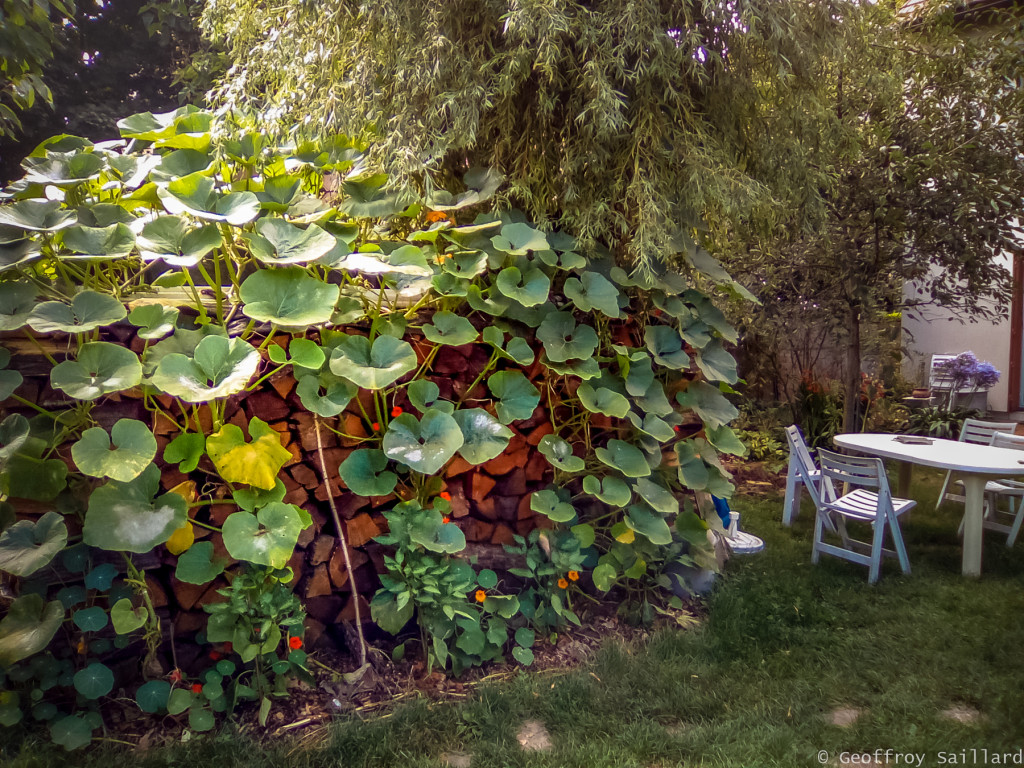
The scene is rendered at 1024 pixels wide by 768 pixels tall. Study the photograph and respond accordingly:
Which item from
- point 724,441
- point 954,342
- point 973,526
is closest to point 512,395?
point 724,441

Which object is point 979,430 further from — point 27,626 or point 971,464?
point 27,626

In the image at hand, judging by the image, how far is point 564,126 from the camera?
2.22m

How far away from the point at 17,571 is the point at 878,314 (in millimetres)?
4868

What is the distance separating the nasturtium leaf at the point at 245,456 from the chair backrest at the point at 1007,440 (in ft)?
13.4

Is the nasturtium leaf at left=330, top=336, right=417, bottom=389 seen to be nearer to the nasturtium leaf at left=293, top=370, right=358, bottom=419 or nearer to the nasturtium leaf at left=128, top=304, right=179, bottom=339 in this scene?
the nasturtium leaf at left=293, top=370, right=358, bottom=419

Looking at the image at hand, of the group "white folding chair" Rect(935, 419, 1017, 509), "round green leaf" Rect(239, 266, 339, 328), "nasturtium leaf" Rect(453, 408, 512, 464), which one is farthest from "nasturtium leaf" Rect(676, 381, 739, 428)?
"white folding chair" Rect(935, 419, 1017, 509)

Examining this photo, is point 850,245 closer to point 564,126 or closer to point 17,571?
point 564,126

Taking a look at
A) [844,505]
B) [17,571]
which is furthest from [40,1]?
[844,505]

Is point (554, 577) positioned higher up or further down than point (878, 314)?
further down

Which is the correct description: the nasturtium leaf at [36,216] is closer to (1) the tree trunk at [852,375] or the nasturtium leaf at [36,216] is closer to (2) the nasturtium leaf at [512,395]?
(2) the nasturtium leaf at [512,395]

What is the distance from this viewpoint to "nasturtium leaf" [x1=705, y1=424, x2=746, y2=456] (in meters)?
2.33

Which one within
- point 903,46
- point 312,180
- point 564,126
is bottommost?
point 312,180

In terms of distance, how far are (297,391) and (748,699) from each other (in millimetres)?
1634

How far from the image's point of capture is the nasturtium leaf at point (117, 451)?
4.61 ft
